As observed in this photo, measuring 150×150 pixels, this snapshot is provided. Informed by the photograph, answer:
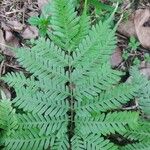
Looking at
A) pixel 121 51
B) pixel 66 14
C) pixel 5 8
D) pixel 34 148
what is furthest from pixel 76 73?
pixel 5 8

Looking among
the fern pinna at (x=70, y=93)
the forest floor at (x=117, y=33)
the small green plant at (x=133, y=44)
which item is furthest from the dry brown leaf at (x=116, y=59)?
the fern pinna at (x=70, y=93)

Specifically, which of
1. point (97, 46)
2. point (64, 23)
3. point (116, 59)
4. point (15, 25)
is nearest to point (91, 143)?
point (97, 46)

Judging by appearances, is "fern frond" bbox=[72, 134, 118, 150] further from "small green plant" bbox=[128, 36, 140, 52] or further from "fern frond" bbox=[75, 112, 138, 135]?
"small green plant" bbox=[128, 36, 140, 52]

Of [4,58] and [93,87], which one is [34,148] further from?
[4,58]

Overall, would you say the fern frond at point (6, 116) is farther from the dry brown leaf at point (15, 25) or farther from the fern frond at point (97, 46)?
the dry brown leaf at point (15, 25)

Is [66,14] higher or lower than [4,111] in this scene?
higher

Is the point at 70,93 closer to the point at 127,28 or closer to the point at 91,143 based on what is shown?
the point at 91,143
